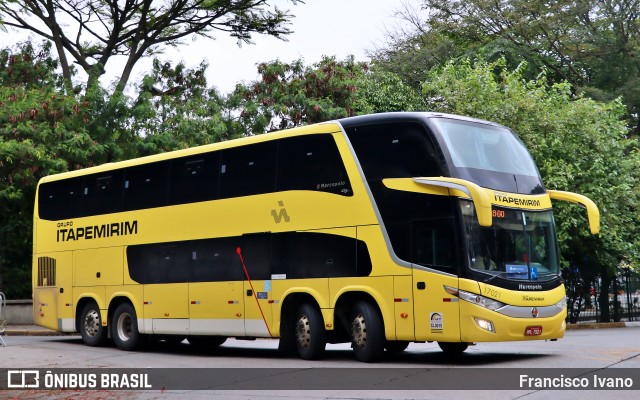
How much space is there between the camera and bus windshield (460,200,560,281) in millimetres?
15438

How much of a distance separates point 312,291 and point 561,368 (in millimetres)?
4907

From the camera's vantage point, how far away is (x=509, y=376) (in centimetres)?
1340

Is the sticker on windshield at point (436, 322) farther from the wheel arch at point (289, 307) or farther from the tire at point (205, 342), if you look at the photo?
the tire at point (205, 342)

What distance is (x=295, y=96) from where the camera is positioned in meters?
36.5

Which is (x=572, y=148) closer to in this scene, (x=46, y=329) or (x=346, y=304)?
(x=346, y=304)

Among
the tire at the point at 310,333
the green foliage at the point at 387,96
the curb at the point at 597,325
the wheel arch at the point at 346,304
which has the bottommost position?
the curb at the point at 597,325

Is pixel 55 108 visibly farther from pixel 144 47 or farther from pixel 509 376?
pixel 509 376

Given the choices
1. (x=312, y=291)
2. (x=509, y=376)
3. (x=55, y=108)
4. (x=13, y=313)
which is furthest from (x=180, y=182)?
(x=13, y=313)

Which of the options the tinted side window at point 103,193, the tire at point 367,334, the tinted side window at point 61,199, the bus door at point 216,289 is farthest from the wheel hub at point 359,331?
the tinted side window at point 61,199

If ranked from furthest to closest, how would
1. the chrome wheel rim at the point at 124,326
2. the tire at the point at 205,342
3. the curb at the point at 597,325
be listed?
the curb at the point at 597,325
the tire at the point at 205,342
the chrome wheel rim at the point at 124,326

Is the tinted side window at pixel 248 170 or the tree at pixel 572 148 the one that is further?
the tree at pixel 572 148

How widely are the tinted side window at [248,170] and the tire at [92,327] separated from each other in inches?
217

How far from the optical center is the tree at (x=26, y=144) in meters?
29.5

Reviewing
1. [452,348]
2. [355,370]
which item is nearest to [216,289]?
[452,348]
